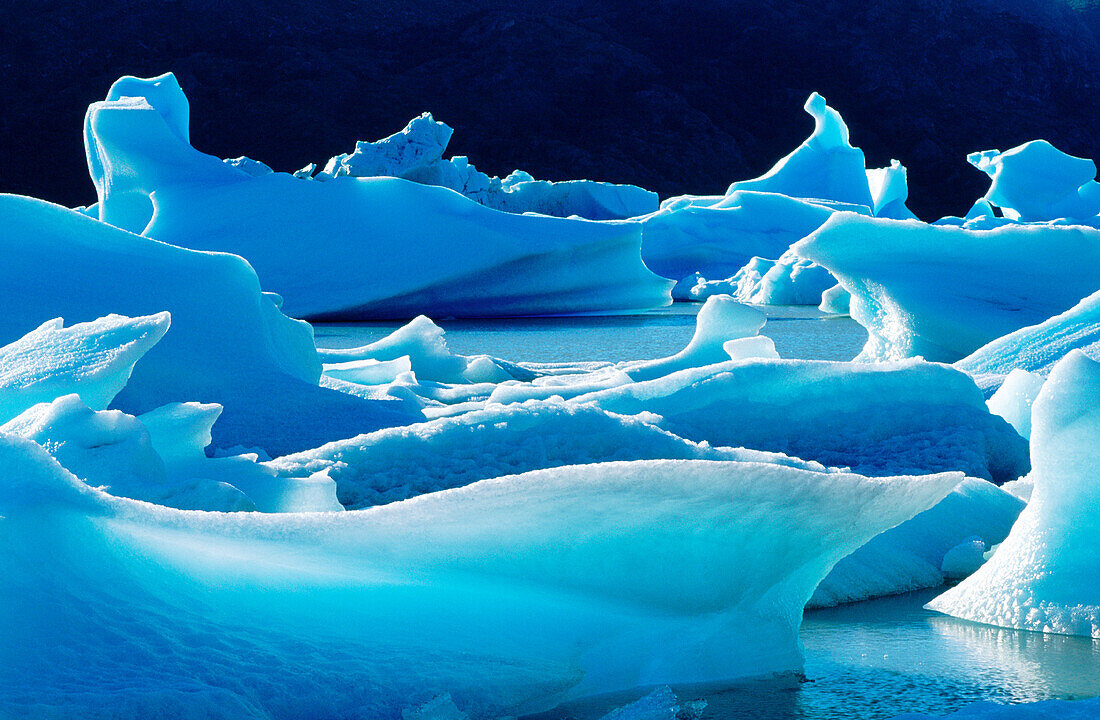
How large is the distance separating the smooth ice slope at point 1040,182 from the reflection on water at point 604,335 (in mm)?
4791

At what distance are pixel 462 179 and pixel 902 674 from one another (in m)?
12.7

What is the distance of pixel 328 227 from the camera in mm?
9445

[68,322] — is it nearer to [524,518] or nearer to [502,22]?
[524,518]

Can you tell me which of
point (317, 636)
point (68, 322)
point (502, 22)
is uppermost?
point (502, 22)

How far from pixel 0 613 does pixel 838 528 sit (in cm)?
94

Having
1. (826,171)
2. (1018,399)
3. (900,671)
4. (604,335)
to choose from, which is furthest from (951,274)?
(826,171)

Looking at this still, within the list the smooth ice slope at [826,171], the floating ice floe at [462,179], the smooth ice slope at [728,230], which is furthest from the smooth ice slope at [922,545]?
the smooth ice slope at [826,171]

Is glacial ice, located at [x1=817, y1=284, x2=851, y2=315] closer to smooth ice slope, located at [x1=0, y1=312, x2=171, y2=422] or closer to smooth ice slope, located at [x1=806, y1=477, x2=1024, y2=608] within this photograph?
smooth ice slope, located at [x1=806, y1=477, x2=1024, y2=608]

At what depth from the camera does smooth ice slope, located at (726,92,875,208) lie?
16.5 m

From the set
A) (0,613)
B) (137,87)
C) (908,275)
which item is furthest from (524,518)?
(137,87)

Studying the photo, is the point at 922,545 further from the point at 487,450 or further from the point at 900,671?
the point at 487,450

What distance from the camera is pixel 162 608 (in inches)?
49.8

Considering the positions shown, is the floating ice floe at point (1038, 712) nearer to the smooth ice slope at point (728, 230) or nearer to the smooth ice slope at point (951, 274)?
the smooth ice slope at point (951, 274)

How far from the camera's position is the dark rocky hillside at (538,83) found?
3162cm
